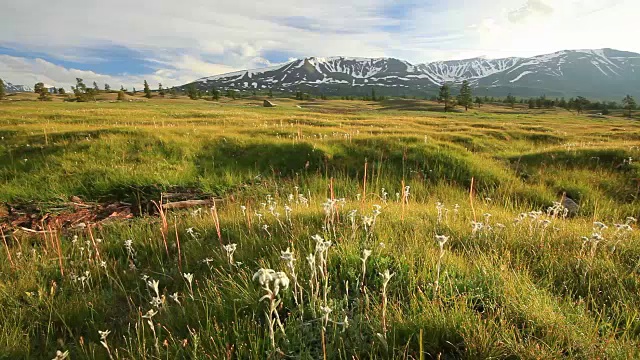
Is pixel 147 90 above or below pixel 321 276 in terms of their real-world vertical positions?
above

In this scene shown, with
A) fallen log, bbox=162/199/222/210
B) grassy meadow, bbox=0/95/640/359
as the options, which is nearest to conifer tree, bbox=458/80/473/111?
grassy meadow, bbox=0/95/640/359

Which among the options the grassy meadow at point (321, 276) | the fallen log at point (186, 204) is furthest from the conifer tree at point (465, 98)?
the fallen log at point (186, 204)

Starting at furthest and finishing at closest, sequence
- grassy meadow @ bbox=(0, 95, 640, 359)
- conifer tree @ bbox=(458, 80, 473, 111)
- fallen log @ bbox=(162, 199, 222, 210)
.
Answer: conifer tree @ bbox=(458, 80, 473, 111) < fallen log @ bbox=(162, 199, 222, 210) < grassy meadow @ bbox=(0, 95, 640, 359)

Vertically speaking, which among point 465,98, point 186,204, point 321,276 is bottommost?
point 186,204

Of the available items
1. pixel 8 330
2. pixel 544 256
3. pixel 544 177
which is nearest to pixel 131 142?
pixel 8 330

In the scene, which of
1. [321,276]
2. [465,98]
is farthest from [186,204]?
[465,98]

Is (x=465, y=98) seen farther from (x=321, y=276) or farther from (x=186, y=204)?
(x=321, y=276)

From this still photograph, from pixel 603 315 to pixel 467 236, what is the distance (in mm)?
1788

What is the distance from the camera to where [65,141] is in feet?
40.0

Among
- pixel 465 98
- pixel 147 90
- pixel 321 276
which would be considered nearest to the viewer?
pixel 321 276

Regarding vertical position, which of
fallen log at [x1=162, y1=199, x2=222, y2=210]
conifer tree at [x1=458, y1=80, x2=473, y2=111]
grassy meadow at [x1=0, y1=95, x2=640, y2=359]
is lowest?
fallen log at [x1=162, y1=199, x2=222, y2=210]

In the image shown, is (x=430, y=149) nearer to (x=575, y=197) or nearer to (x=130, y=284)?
(x=575, y=197)

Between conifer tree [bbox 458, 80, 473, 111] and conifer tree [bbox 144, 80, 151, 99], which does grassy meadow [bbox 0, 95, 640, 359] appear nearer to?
conifer tree [bbox 458, 80, 473, 111]

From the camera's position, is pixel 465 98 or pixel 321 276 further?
pixel 465 98
